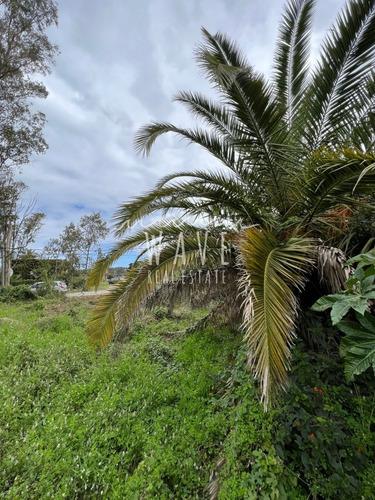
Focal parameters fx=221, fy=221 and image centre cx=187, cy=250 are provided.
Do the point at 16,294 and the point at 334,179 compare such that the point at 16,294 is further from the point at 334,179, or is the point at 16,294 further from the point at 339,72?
the point at 339,72

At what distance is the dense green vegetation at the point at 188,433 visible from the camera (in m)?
1.47

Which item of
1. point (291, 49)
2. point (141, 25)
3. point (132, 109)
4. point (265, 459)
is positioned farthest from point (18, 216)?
point (265, 459)

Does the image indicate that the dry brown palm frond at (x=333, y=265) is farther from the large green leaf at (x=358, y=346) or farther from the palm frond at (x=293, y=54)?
the palm frond at (x=293, y=54)

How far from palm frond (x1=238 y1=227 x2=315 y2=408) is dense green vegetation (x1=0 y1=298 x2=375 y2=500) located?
48 cm

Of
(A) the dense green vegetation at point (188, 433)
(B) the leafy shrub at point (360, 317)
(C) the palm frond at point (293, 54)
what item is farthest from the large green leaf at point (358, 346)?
(C) the palm frond at point (293, 54)

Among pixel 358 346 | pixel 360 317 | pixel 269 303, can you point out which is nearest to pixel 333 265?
pixel 360 317

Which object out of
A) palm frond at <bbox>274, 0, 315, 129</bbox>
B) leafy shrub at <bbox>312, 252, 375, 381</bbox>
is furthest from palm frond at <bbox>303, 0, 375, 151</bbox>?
leafy shrub at <bbox>312, 252, 375, 381</bbox>

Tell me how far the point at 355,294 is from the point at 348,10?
269 cm

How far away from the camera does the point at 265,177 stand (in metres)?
2.73

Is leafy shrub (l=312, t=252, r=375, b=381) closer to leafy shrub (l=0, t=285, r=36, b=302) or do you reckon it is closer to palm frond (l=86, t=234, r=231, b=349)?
palm frond (l=86, t=234, r=231, b=349)

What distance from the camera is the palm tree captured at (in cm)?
181

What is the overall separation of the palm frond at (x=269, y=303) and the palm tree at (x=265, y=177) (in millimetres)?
14

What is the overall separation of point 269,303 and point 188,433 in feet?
4.65

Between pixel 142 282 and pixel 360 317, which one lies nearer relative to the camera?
pixel 360 317
